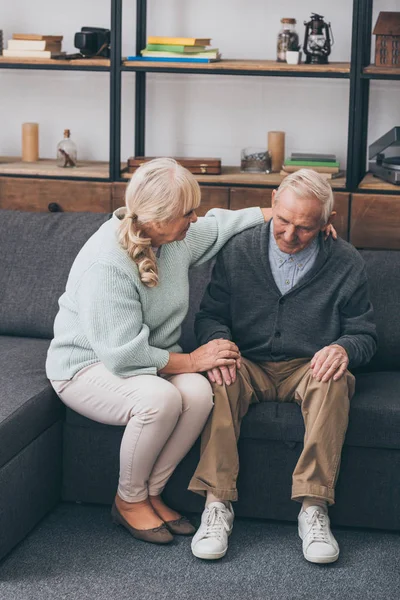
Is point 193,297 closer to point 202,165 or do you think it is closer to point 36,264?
point 36,264

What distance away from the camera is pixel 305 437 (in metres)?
2.63

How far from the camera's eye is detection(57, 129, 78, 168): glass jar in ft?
12.6

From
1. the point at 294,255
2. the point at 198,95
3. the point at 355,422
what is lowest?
the point at 355,422

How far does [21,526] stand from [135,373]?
0.52 meters

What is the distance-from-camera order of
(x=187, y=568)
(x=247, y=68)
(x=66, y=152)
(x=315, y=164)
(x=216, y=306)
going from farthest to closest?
(x=66, y=152), (x=315, y=164), (x=247, y=68), (x=216, y=306), (x=187, y=568)

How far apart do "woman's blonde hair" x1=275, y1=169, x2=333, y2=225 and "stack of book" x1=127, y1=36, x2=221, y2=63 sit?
1.04 m

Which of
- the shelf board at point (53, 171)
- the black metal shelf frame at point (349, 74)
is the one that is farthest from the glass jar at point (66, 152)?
the black metal shelf frame at point (349, 74)

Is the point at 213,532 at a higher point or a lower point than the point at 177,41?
lower

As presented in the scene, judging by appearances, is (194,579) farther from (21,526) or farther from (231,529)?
(21,526)

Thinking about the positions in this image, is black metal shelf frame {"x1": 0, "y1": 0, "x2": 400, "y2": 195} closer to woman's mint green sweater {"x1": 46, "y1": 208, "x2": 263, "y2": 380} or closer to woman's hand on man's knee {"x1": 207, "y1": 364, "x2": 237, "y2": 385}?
woman's mint green sweater {"x1": 46, "y1": 208, "x2": 263, "y2": 380}

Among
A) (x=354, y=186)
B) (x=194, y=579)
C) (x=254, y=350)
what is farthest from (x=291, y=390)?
(x=354, y=186)

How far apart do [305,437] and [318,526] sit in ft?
0.79

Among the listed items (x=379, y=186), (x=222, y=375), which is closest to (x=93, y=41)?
(x=379, y=186)

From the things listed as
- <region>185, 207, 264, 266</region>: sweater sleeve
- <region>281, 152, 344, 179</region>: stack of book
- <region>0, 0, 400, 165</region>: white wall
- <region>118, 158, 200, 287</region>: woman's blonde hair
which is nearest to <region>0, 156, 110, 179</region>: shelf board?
<region>0, 0, 400, 165</region>: white wall
